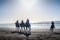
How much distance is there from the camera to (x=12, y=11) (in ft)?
11.2

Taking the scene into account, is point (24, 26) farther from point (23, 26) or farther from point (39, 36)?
point (39, 36)

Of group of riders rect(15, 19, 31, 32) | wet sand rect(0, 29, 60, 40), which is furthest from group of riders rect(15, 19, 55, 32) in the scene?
wet sand rect(0, 29, 60, 40)

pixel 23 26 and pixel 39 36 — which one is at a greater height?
pixel 23 26

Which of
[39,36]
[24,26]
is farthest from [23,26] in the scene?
[39,36]

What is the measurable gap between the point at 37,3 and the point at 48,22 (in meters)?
0.59

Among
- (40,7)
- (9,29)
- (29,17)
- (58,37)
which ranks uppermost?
(40,7)

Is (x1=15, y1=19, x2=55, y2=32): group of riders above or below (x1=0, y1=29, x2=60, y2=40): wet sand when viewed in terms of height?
above

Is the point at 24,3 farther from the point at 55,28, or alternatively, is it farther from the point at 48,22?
the point at 55,28

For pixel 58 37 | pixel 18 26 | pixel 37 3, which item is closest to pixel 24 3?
pixel 37 3

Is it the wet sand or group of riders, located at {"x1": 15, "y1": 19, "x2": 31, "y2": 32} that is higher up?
group of riders, located at {"x1": 15, "y1": 19, "x2": 31, "y2": 32}

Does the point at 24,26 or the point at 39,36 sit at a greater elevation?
the point at 24,26

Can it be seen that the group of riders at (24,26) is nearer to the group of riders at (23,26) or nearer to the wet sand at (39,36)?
the group of riders at (23,26)

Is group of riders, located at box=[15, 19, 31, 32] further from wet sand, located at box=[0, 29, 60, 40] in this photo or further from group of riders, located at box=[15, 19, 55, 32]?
wet sand, located at box=[0, 29, 60, 40]

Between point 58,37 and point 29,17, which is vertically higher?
point 29,17
